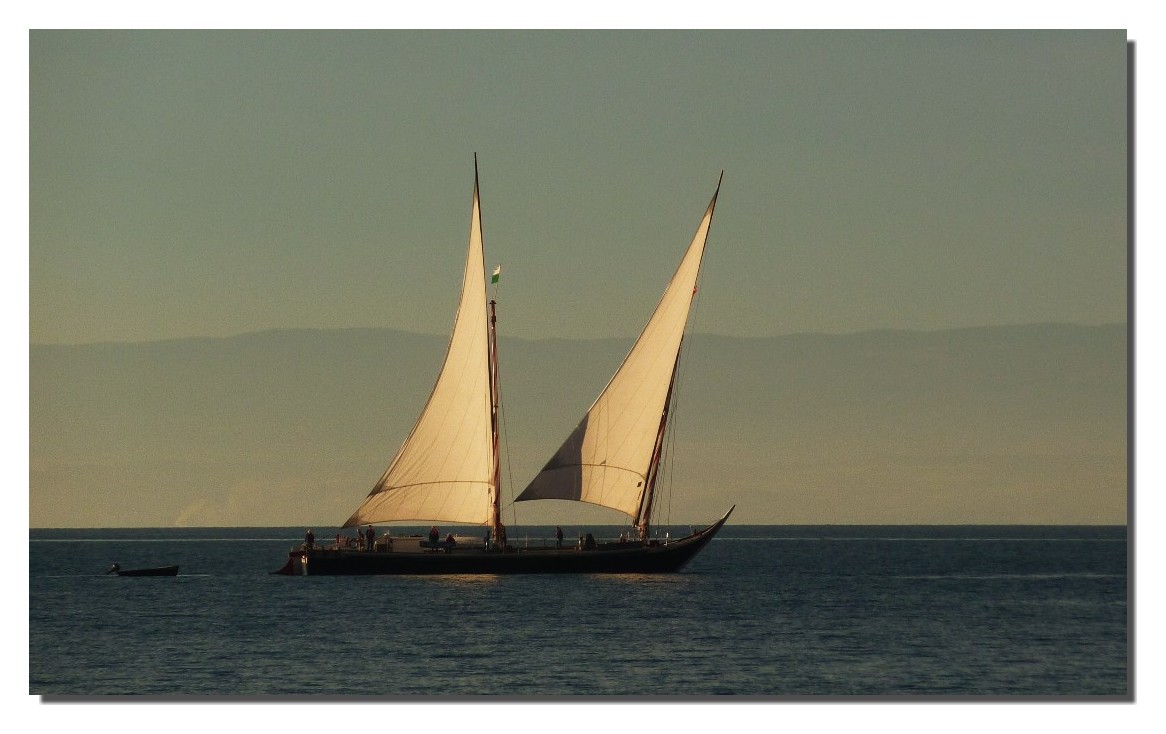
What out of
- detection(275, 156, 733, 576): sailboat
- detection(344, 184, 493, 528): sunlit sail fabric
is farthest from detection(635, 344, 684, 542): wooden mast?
detection(344, 184, 493, 528): sunlit sail fabric

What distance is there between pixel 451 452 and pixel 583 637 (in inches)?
473

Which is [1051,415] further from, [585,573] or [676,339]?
[585,573]

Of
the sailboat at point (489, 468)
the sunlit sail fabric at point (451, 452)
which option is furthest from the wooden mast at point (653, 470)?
the sunlit sail fabric at point (451, 452)

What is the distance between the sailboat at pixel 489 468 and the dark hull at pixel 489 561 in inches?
1.1

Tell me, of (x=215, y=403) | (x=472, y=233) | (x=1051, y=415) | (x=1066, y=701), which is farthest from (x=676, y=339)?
(x=1066, y=701)

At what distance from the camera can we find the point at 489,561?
166 feet

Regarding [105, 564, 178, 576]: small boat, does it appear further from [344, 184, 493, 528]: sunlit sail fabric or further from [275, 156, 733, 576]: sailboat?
[344, 184, 493, 528]: sunlit sail fabric

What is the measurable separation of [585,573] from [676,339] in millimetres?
9297

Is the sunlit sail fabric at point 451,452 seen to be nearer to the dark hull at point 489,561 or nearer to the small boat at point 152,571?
the dark hull at point 489,561

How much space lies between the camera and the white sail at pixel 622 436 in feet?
147

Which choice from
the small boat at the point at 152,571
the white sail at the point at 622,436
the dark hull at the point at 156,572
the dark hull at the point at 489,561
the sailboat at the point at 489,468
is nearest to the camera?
the white sail at the point at 622,436

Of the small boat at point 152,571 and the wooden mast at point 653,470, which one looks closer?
the wooden mast at point 653,470

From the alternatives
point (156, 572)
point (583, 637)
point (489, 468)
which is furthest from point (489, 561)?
point (583, 637)

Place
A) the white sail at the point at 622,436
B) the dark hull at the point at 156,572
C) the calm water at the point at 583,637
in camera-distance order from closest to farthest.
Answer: the calm water at the point at 583,637
the white sail at the point at 622,436
the dark hull at the point at 156,572
